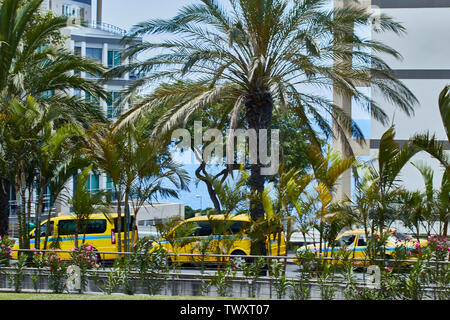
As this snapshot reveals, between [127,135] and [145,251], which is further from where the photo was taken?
[127,135]

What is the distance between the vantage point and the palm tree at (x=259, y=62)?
1418cm

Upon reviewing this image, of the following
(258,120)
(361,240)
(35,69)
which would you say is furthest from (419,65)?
(35,69)

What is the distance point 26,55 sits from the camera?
16.3m

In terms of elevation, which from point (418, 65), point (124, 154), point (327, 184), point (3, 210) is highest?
point (418, 65)

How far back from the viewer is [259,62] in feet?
44.9

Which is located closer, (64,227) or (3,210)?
(3,210)

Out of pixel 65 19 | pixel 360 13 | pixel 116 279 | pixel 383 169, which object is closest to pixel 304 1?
pixel 360 13

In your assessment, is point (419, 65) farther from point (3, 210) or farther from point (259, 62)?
point (3, 210)

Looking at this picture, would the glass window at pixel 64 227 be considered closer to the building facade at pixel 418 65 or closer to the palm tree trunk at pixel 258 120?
the palm tree trunk at pixel 258 120

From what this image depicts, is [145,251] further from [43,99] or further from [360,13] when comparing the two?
[360,13]

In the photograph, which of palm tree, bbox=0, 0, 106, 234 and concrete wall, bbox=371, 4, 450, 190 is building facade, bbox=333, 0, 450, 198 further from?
palm tree, bbox=0, 0, 106, 234

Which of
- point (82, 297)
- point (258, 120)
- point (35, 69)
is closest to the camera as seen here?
point (82, 297)

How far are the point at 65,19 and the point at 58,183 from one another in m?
4.49

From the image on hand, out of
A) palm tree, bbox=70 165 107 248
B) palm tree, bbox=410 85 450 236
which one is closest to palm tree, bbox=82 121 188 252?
palm tree, bbox=70 165 107 248
